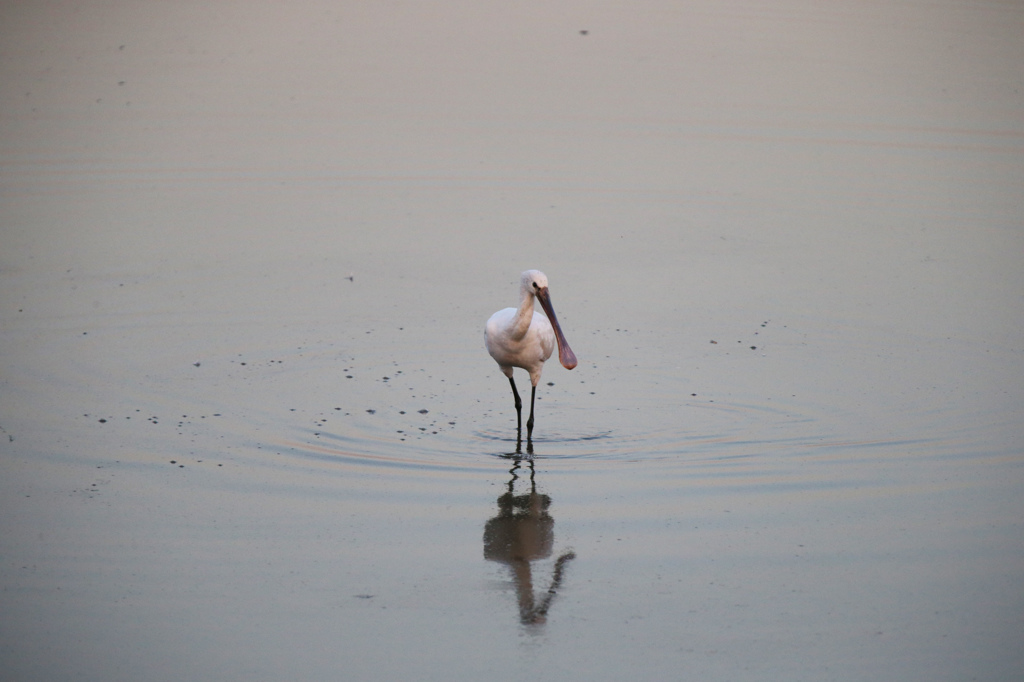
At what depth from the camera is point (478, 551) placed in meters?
6.02

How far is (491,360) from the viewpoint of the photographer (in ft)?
30.4

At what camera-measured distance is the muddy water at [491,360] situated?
211 inches

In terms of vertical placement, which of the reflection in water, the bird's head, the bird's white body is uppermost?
the bird's head

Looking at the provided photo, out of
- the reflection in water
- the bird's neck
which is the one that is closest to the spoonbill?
the bird's neck

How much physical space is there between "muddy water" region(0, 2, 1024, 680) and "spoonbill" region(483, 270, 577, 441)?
0.29 metres

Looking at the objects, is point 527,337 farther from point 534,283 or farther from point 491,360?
point 491,360

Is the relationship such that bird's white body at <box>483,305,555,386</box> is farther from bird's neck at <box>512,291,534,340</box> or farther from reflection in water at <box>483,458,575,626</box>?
reflection in water at <box>483,458,575,626</box>

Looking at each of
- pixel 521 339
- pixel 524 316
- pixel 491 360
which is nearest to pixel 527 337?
pixel 521 339

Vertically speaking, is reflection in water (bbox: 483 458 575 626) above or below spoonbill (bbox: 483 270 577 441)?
below

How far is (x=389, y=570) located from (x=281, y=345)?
3900 millimetres

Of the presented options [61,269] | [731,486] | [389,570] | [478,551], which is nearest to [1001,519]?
[731,486]

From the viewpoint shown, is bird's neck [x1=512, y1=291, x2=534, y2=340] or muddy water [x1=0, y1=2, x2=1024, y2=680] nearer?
muddy water [x1=0, y1=2, x2=1024, y2=680]

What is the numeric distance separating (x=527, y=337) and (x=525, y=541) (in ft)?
6.76

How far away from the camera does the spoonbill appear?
7.85 metres
